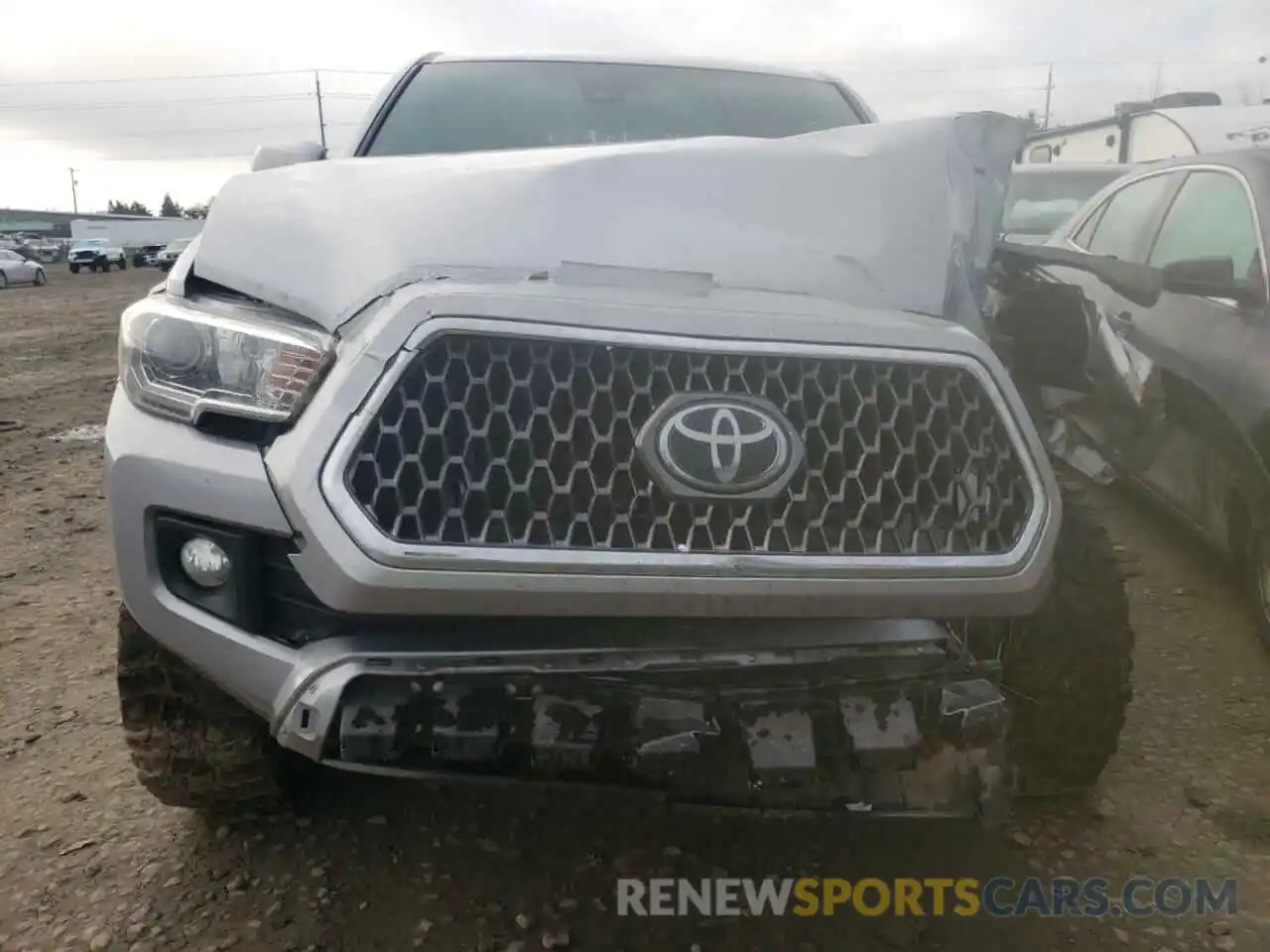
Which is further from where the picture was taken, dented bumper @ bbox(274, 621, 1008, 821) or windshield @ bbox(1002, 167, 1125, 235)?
windshield @ bbox(1002, 167, 1125, 235)

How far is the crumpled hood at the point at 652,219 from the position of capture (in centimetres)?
187

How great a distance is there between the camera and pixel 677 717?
1627 millimetres

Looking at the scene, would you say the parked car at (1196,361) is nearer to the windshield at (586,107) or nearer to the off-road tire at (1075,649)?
the off-road tire at (1075,649)

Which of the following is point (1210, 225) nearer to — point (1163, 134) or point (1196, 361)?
point (1196, 361)

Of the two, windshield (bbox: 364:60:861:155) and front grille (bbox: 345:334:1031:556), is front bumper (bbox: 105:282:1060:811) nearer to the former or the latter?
front grille (bbox: 345:334:1031:556)

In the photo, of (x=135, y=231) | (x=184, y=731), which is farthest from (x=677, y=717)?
(x=135, y=231)

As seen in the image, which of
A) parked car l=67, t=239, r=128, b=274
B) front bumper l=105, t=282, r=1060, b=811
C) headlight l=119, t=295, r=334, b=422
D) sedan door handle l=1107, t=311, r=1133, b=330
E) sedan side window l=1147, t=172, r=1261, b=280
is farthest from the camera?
parked car l=67, t=239, r=128, b=274

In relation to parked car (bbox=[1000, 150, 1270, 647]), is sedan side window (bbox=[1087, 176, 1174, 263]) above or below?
above

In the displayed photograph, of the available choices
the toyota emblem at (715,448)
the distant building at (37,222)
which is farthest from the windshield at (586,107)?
the distant building at (37,222)

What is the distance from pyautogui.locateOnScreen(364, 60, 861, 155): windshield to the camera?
10.3 feet

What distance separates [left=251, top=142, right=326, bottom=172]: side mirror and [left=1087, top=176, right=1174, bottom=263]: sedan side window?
3062 millimetres

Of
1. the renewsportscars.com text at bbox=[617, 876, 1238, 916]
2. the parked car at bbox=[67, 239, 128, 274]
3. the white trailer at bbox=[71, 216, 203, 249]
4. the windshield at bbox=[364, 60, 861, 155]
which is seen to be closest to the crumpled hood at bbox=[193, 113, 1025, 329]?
the windshield at bbox=[364, 60, 861, 155]

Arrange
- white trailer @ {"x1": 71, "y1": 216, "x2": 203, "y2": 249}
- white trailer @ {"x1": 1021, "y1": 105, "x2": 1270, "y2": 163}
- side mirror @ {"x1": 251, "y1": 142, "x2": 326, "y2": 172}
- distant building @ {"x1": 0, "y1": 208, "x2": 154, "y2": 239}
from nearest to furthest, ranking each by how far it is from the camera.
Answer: side mirror @ {"x1": 251, "y1": 142, "x2": 326, "y2": 172}
white trailer @ {"x1": 1021, "y1": 105, "x2": 1270, "y2": 163}
white trailer @ {"x1": 71, "y1": 216, "x2": 203, "y2": 249}
distant building @ {"x1": 0, "y1": 208, "x2": 154, "y2": 239}

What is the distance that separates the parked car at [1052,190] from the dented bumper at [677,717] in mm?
7666
